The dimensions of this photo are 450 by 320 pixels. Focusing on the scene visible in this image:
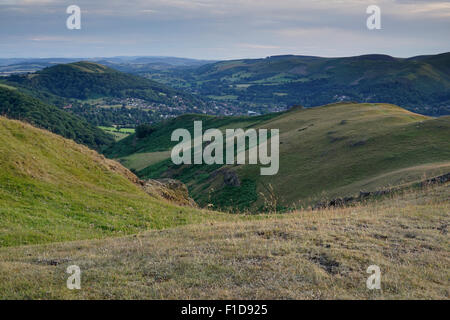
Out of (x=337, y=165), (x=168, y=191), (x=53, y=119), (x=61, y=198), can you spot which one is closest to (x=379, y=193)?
(x=168, y=191)

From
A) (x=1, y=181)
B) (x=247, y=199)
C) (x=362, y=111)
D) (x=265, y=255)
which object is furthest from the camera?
(x=362, y=111)

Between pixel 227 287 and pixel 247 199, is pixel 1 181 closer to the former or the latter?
pixel 227 287

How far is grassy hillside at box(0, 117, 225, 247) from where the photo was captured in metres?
14.6

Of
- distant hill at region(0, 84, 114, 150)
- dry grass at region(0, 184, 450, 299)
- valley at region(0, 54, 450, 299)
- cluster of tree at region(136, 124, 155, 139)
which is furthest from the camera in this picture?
distant hill at region(0, 84, 114, 150)

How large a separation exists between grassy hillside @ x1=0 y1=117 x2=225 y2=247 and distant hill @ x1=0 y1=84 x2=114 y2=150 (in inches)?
5184

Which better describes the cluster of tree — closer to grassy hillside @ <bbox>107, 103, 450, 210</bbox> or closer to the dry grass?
A: grassy hillside @ <bbox>107, 103, 450, 210</bbox>

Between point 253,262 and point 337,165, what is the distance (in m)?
33.8

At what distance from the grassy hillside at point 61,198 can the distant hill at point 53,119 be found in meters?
132

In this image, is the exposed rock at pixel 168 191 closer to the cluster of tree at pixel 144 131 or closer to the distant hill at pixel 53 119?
the cluster of tree at pixel 144 131

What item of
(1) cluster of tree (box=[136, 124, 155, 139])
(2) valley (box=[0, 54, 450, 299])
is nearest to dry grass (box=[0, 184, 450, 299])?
(2) valley (box=[0, 54, 450, 299])

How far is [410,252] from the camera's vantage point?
31.8ft
